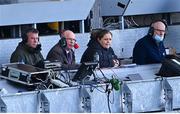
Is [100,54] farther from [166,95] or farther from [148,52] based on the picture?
[166,95]

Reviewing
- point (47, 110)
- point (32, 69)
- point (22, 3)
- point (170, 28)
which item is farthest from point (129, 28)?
point (47, 110)

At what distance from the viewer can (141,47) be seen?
29.5 feet

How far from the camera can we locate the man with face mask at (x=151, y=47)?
8.80 meters

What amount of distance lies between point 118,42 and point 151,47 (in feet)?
7.15

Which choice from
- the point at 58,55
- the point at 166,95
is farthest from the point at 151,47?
the point at 166,95

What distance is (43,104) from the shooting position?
6.42m

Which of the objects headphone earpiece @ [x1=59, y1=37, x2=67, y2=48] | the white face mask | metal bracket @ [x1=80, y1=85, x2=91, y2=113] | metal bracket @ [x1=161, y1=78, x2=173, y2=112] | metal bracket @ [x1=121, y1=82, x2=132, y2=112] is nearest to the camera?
metal bracket @ [x1=80, y1=85, x2=91, y2=113]

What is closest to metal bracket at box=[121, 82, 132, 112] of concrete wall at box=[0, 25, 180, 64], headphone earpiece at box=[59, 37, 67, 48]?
headphone earpiece at box=[59, 37, 67, 48]

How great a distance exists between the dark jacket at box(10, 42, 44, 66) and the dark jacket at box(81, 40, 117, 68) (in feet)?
1.65

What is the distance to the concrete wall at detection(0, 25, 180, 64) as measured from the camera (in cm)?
983

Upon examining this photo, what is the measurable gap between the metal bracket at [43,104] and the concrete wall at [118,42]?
3.30 metres

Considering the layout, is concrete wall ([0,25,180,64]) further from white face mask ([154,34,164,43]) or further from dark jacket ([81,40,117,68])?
white face mask ([154,34,164,43])

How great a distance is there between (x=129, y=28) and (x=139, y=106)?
5017 millimetres

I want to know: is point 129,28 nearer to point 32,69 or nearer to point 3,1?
point 3,1
